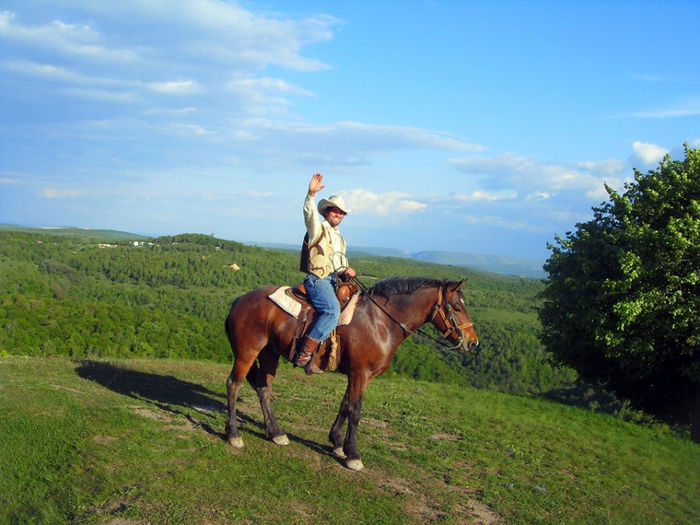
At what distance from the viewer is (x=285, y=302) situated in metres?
7.27

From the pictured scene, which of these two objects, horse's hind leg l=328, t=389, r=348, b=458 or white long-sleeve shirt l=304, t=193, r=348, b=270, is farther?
horse's hind leg l=328, t=389, r=348, b=458

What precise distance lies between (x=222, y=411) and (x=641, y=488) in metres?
6.87

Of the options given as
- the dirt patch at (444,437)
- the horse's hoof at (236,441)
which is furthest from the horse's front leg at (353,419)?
the dirt patch at (444,437)

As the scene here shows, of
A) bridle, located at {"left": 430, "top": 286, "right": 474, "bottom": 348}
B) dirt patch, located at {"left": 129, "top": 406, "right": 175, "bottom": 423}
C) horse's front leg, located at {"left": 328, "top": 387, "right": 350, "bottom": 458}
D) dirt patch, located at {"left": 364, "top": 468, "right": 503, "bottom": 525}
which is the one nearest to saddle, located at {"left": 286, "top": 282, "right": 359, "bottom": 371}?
horse's front leg, located at {"left": 328, "top": 387, "right": 350, "bottom": 458}

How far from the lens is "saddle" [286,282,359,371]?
7.04m

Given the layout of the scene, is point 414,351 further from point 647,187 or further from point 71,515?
point 71,515

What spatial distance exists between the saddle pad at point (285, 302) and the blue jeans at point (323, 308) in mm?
332

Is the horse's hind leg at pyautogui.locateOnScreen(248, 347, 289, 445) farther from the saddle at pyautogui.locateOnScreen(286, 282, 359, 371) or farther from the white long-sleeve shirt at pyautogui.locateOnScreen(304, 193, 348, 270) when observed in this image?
the white long-sleeve shirt at pyautogui.locateOnScreen(304, 193, 348, 270)

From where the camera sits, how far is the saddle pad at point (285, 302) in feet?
23.6

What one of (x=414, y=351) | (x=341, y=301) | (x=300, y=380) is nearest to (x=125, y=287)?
(x=414, y=351)

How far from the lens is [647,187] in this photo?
16109 millimetres

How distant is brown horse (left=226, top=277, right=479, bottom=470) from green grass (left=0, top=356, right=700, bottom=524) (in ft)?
1.92

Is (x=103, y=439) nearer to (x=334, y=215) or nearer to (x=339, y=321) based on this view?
(x=339, y=321)

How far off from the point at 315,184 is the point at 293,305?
1.77m
